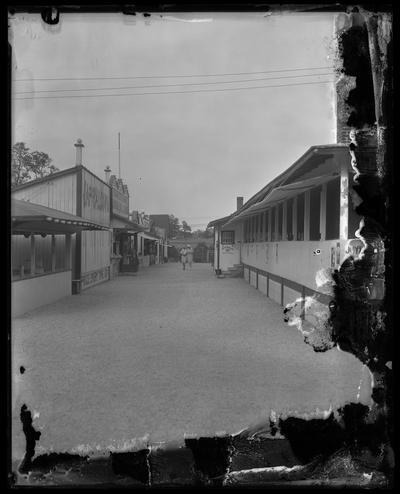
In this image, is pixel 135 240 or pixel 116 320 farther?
pixel 135 240

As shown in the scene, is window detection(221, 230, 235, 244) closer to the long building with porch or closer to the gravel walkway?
the long building with porch

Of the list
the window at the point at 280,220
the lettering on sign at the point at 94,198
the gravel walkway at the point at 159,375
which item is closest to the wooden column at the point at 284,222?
the window at the point at 280,220

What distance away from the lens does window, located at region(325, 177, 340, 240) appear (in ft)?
19.1

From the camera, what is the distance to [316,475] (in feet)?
5.31

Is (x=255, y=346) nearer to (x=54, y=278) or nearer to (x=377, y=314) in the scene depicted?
(x=377, y=314)

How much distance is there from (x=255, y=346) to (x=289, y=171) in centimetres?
265

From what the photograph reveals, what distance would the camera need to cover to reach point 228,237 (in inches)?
827

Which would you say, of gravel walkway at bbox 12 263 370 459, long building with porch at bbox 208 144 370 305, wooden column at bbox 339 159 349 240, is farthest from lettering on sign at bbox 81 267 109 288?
wooden column at bbox 339 159 349 240

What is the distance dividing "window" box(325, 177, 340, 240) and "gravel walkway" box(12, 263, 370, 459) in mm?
1874

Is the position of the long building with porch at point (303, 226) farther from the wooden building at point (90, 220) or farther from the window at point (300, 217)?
the wooden building at point (90, 220)

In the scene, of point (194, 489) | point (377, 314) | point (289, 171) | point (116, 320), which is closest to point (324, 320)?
point (377, 314)

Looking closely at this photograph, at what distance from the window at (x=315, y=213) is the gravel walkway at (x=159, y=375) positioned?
1.89m

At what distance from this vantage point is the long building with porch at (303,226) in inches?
155

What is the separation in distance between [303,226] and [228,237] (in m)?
13.2
